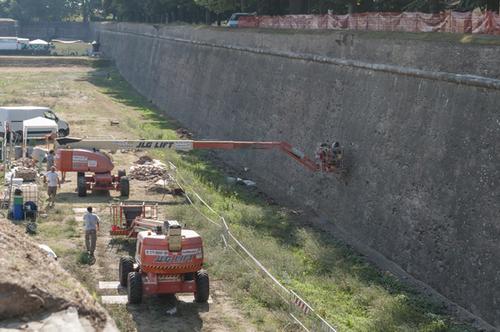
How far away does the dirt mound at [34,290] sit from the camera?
941 centimetres

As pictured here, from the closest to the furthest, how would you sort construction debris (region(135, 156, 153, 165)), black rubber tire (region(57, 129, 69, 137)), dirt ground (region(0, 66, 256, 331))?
dirt ground (region(0, 66, 256, 331)) → construction debris (region(135, 156, 153, 165)) → black rubber tire (region(57, 129, 69, 137))

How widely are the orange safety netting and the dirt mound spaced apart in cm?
1442

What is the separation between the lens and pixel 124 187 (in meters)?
27.0

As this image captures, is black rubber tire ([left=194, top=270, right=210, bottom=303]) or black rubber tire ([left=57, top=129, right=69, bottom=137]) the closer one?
black rubber tire ([left=194, top=270, right=210, bottom=303])

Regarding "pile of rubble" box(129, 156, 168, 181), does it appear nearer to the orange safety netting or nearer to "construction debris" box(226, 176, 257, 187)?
"construction debris" box(226, 176, 257, 187)

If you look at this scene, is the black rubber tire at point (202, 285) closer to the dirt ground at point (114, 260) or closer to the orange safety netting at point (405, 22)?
the dirt ground at point (114, 260)

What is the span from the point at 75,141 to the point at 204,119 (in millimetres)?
17852

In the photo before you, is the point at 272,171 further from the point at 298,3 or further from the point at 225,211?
the point at 298,3

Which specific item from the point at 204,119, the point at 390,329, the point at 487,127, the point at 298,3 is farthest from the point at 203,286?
the point at 298,3

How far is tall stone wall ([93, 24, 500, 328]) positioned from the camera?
18156mm

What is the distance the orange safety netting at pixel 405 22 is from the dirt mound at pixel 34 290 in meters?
14.4

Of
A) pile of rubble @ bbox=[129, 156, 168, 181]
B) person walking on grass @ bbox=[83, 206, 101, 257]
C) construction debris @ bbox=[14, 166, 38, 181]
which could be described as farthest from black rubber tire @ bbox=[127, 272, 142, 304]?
pile of rubble @ bbox=[129, 156, 168, 181]

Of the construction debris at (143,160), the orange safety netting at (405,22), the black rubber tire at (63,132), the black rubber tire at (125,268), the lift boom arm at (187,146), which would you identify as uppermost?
the orange safety netting at (405,22)

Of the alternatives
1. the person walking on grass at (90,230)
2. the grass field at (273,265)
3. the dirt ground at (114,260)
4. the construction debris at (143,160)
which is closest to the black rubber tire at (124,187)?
the dirt ground at (114,260)
